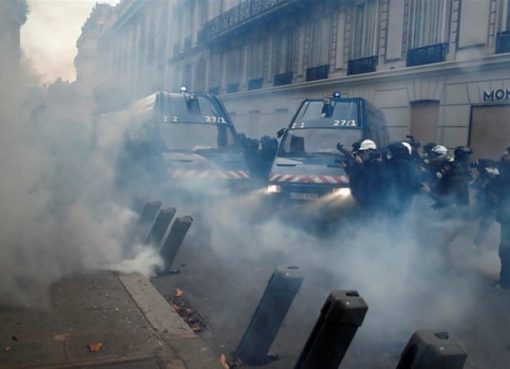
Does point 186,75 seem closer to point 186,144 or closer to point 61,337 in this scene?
point 186,144

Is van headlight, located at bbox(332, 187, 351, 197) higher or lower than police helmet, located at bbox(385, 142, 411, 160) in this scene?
lower

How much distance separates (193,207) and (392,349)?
4.86 metres

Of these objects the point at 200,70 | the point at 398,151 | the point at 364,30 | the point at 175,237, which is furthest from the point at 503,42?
the point at 200,70

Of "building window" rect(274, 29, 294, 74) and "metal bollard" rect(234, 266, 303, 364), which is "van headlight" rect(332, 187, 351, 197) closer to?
"metal bollard" rect(234, 266, 303, 364)

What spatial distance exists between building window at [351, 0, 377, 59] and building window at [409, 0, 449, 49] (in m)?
1.56

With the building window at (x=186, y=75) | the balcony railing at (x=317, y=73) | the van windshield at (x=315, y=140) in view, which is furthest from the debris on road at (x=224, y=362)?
the balcony railing at (x=317, y=73)

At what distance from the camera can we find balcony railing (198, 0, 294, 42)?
1716 cm

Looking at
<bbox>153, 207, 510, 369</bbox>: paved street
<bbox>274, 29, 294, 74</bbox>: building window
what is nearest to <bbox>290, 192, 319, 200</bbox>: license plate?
<bbox>153, 207, 510, 369</bbox>: paved street

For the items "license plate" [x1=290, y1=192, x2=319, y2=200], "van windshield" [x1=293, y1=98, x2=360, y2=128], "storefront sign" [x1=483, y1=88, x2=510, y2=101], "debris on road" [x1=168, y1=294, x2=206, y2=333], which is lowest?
A: "debris on road" [x1=168, y1=294, x2=206, y2=333]

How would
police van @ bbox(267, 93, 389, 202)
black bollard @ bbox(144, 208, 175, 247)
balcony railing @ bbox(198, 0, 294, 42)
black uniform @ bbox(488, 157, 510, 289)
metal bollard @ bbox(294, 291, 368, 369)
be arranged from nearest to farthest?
metal bollard @ bbox(294, 291, 368, 369) < black uniform @ bbox(488, 157, 510, 289) < black bollard @ bbox(144, 208, 175, 247) < police van @ bbox(267, 93, 389, 202) < balcony railing @ bbox(198, 0, 294, 42)

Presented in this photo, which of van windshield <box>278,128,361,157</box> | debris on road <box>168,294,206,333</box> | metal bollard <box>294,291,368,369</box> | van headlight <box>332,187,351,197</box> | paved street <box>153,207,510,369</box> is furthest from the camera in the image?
van windshield <box>278,128,361,157</box>

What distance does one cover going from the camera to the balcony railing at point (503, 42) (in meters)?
10.1

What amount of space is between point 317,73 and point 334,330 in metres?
14.6

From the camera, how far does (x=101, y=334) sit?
3.61 metres
